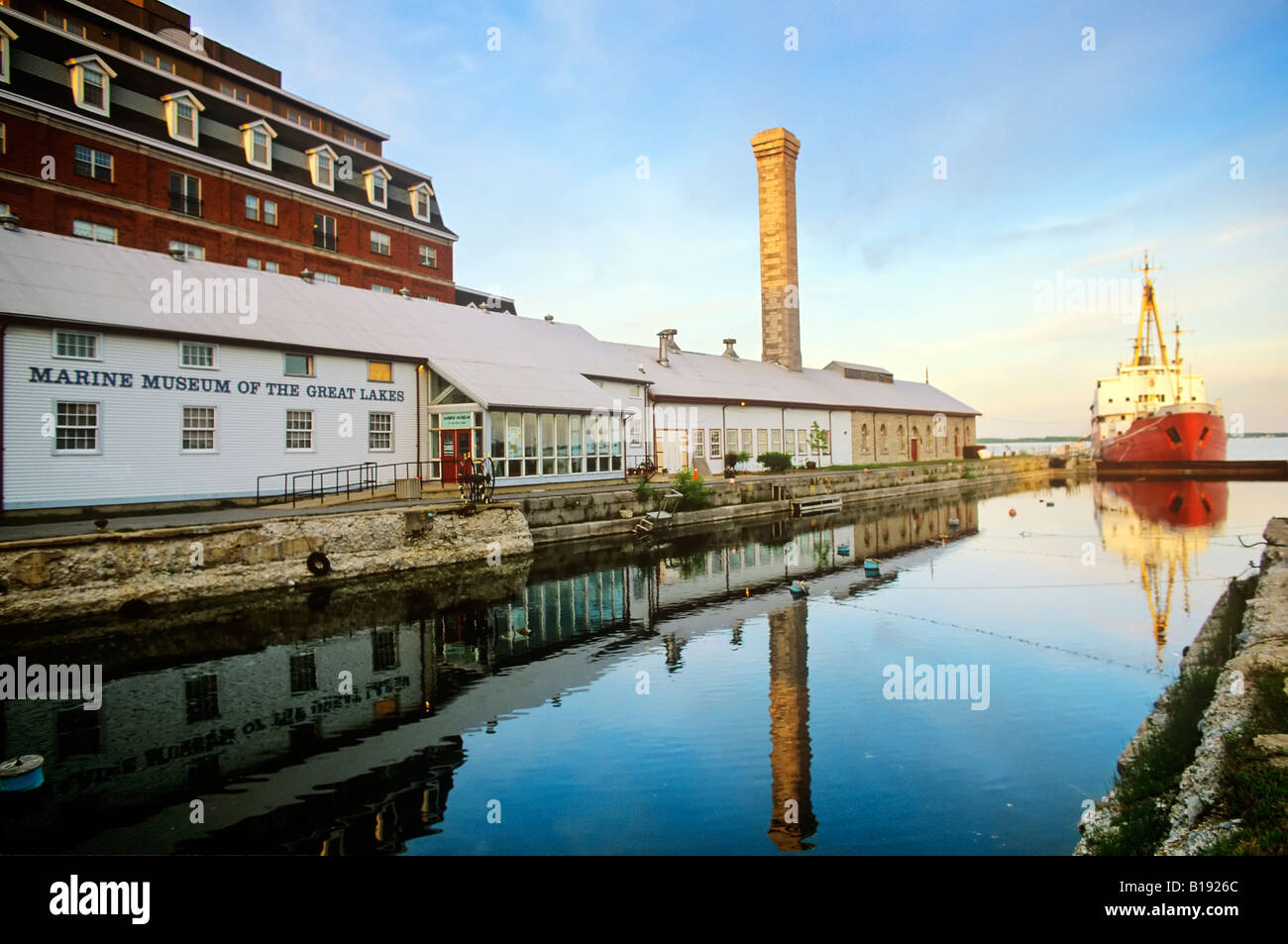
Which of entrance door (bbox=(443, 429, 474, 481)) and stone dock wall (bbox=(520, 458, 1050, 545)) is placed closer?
stone dock wall (bbox=(520, 458, 1050, 545))

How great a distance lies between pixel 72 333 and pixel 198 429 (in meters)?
3.77

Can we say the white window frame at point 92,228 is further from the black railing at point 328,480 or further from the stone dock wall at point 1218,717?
the stone dock wall at point 1218,717

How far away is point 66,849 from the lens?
21.8 feet

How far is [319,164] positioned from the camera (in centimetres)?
3947

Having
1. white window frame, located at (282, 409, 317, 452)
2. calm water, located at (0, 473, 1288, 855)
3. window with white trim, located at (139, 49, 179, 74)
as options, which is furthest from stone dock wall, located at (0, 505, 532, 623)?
window with white trim, located at (139, 49, 179, 74)

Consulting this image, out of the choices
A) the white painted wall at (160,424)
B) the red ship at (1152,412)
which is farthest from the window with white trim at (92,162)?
the red ship at (1152,412)

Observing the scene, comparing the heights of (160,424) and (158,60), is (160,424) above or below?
below

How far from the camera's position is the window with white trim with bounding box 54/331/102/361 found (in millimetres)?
18484

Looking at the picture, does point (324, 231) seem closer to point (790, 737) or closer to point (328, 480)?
point (328, 480)

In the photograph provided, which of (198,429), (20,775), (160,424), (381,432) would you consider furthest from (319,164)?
(20,775)

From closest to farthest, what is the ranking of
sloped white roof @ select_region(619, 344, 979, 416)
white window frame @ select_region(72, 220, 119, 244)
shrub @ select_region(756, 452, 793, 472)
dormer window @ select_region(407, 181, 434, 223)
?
white window frame @ select_region(72, 220, 119, 244)
sloped white roof @ select_region(619, 344, 979, 416)
shrub @ select_region(756, 452, 793, 472)
dormer window @ select_region(407, 181, 434, 223)

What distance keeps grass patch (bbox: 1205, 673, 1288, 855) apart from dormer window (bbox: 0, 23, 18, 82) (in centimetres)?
4006

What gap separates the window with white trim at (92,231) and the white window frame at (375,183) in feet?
46.8

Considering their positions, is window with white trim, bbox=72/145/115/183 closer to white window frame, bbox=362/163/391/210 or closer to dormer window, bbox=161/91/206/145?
dormer window, bbox=161/91/206/145
